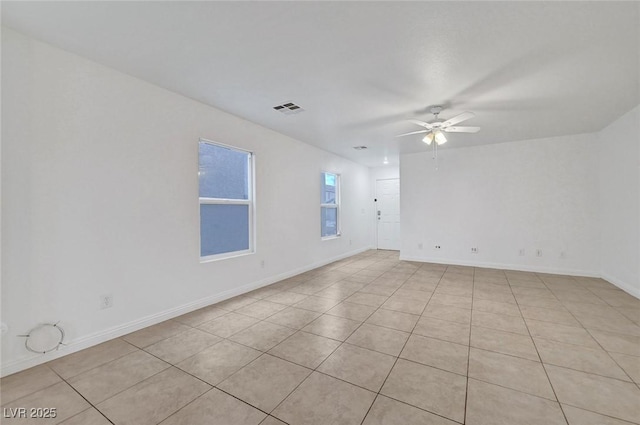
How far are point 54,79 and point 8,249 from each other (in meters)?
1.41

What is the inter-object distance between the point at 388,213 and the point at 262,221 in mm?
4714

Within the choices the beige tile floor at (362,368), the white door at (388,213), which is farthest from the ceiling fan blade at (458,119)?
the white door at (388,213)

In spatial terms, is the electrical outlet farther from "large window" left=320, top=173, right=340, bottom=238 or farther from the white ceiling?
"large window" left=320, top=173, right=340, bottom=238

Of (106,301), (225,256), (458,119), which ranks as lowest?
(106,301)

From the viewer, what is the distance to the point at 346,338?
8.11 feet

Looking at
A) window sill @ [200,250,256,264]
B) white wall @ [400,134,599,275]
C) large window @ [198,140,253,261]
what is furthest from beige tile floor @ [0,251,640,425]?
white wall @ [400,134,599,275]

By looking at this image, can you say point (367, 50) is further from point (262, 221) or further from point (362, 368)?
point (262, 221)

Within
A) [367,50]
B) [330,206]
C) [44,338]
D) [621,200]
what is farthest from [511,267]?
[44,338]

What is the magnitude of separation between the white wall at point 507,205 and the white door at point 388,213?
1.38 meters

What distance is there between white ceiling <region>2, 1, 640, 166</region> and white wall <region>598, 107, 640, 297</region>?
0.48m

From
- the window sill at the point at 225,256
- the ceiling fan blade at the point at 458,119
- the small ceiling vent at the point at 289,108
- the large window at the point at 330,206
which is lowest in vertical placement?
the window sill at the point at 225,256

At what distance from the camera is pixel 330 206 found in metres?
6.12

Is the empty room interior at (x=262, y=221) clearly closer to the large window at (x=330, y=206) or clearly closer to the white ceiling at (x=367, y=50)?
the white ceiling at (x=367, y=50)

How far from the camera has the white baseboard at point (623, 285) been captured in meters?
3.50
